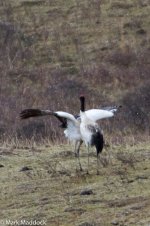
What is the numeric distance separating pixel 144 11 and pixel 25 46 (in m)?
5.36

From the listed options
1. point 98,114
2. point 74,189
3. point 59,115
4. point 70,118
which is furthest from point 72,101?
point 74,189

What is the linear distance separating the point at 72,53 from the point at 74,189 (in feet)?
78.4

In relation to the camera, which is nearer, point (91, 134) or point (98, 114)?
point (91, 134)

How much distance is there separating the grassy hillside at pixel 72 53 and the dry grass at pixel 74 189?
13479mm

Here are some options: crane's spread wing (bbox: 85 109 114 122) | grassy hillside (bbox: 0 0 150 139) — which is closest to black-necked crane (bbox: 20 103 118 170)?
crane's spread wing (bbox: 85 109 114 122)

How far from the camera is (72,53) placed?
33.1 metres

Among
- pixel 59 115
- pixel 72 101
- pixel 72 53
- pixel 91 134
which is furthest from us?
pixel 72 53

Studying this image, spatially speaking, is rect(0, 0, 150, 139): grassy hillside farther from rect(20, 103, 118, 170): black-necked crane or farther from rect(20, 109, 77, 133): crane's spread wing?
rect(20, 109, 77, 133): crane's spread wing

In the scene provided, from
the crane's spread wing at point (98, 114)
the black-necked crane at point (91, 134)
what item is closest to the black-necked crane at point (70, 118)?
the crane's spread wing at point (98, 114)

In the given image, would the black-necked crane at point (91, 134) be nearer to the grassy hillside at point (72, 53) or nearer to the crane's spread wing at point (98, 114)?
the crane's spread wing at point (98, 114)

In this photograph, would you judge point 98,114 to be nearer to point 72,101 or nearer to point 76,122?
point 76,122

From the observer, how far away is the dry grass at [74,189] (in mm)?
8124

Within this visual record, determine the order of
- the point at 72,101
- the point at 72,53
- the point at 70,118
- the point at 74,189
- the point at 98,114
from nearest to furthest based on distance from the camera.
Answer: the point at 74,189 → the point at 70,118 → the point at 98,114 → the point at 72,101 → the point at 72,53

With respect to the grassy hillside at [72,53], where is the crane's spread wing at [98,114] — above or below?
below
